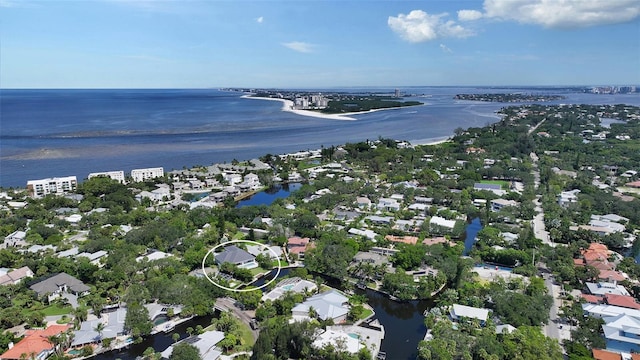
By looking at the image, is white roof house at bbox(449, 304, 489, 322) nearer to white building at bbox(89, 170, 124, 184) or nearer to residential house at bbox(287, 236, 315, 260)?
residential house at bbox(287, 236, 315, 260)

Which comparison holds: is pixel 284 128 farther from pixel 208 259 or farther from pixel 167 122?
pixel 208 259

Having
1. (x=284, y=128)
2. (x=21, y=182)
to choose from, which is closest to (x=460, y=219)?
(x=21, y=182)

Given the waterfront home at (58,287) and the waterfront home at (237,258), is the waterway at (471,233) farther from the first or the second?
the waterfront home at (58,287)

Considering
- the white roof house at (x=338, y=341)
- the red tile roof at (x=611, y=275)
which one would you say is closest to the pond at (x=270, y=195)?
the white roof house at (x=338, y=341)

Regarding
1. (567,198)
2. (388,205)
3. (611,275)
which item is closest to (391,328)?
(611,275)

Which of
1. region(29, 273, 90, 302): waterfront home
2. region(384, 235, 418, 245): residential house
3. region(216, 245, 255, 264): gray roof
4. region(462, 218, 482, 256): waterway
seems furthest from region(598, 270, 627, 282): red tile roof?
region(29, 273, 90, 302): waterfront home

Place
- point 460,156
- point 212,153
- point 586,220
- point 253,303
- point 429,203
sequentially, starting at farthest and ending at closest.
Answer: point 212,153, point 460,156, point 429,203, point 586,220, point 253,303

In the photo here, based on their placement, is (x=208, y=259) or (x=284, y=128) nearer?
(x=208, y=259)

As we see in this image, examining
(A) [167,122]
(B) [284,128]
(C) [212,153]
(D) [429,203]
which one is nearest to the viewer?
(D) [429,203]
